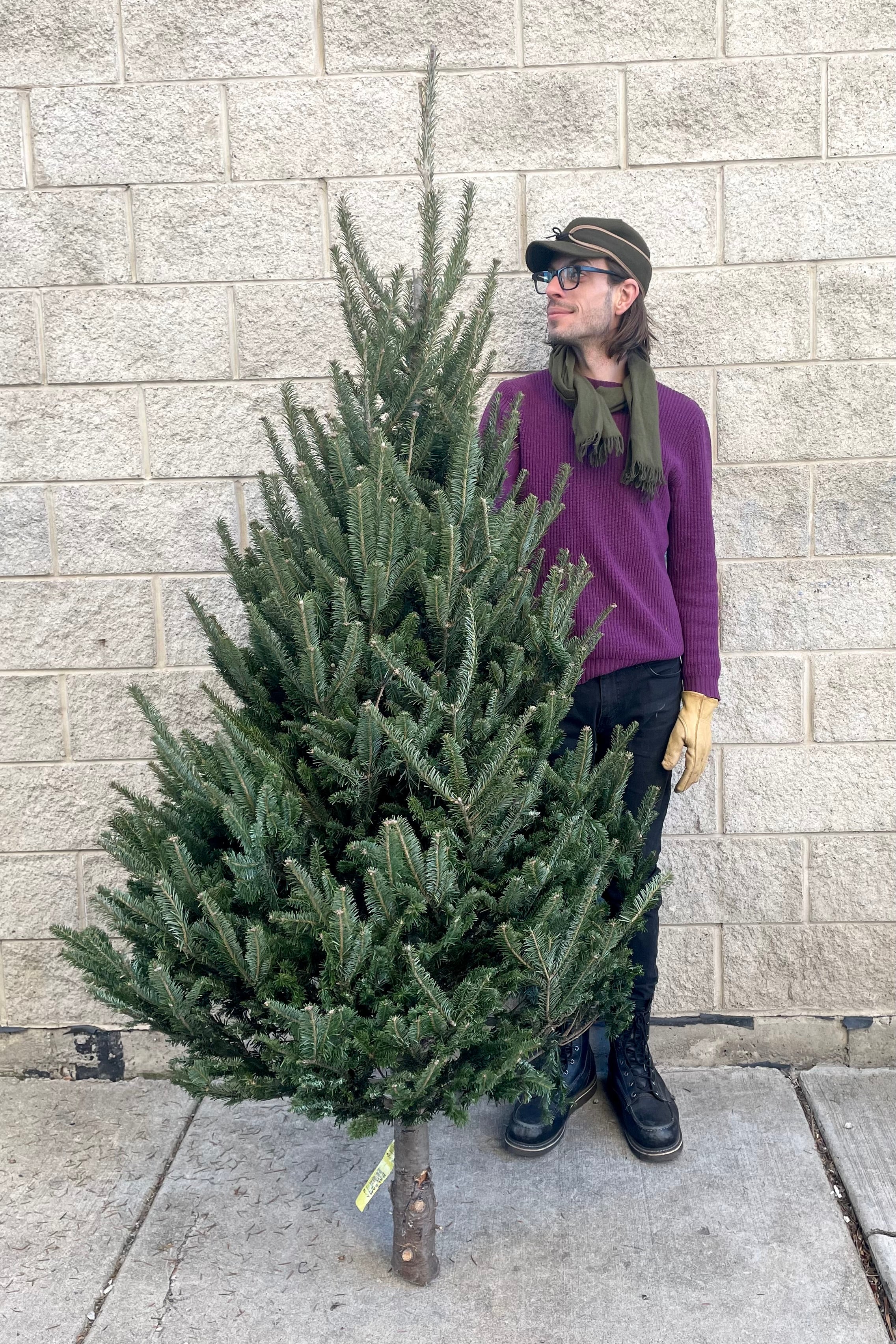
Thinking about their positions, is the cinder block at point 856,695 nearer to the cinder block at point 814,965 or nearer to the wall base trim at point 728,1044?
the cinder block at point 814,965

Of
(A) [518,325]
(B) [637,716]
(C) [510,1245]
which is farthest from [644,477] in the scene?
(C) [510,1245]

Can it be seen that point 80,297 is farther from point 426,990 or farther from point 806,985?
point 806,985

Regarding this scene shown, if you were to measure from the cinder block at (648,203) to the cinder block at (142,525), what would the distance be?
132cm

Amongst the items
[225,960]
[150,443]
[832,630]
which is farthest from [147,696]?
[832,630]

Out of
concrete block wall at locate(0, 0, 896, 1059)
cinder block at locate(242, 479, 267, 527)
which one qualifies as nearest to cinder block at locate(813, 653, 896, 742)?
concrete block wall at locate(0, 0, 896, 1059)

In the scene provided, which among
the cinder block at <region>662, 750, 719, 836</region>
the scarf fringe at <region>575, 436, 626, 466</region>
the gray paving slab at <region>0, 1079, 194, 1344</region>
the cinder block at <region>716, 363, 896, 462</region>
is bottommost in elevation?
the gray paving slab at <region>0, 1079, 194, 1344</region>

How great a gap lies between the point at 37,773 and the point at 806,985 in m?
2.54

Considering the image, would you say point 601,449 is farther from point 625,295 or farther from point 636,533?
point 625,295

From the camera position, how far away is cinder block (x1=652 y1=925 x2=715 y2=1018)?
11.3ft

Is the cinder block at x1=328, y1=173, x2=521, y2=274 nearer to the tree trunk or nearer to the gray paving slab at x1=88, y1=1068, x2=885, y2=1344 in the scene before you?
the tree trunk

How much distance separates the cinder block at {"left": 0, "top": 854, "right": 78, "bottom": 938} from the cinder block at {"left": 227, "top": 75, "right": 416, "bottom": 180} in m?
2.21

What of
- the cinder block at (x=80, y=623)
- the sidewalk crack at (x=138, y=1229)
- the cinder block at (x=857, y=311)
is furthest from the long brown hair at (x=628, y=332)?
the sidewalk crack at (x=138, y=1229)

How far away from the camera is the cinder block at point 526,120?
317 cm

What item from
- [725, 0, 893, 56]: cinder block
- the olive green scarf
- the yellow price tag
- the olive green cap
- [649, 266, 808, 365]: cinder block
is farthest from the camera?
[649, 266, 808, 365]: cinder block
